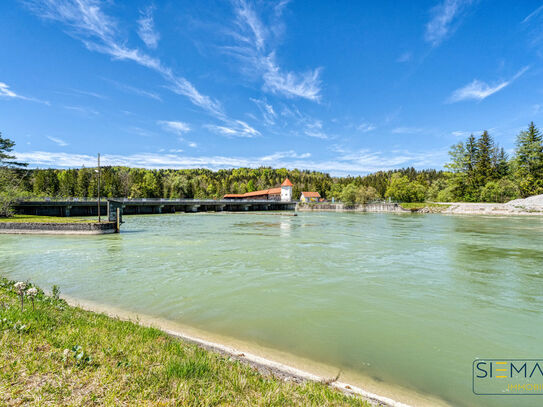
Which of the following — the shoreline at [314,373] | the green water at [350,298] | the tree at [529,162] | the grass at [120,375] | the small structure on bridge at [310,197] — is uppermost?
the tree at [529,162]

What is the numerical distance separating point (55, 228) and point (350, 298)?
115 ft

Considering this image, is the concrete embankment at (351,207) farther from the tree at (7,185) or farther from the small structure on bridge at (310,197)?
the tree at (7,185)

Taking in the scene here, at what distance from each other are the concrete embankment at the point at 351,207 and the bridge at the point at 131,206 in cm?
778

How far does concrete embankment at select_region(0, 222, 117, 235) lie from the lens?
103 feet

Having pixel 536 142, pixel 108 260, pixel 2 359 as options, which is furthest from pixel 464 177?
pixel 2 359

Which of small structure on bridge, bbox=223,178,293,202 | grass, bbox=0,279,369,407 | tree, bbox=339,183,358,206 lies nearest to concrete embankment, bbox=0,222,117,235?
grass, bbox=0,279,369,407

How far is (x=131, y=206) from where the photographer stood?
7781 cm

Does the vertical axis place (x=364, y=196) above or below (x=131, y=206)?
above

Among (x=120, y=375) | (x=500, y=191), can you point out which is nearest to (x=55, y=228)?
(x=120, y=375)

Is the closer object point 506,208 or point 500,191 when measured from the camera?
point 506,208

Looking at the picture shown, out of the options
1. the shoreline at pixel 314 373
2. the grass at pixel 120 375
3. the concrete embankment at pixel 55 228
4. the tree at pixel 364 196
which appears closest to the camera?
the grass at pixel 120 375

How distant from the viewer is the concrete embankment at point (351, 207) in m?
104

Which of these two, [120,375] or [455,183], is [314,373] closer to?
[120,375]

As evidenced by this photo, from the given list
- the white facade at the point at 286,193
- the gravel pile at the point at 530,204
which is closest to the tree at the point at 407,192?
the gravel pile at the point at 530,204
